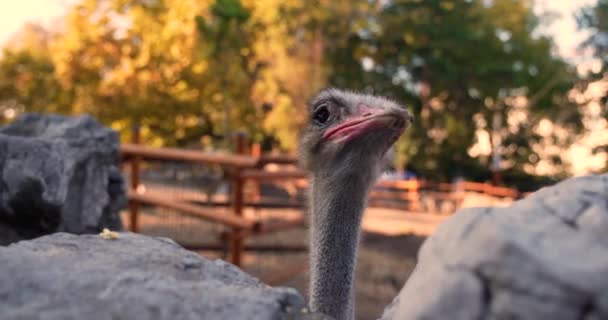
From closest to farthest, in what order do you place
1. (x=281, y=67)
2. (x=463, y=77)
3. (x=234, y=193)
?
(x=234, y=193) → (x=281, y=67) → (x=463, y=77)

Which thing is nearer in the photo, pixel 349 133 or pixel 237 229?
pixel 349 133

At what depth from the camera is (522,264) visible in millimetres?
693

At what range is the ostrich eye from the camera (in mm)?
1989

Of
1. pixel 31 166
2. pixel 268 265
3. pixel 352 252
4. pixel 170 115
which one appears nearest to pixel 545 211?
pixel 352 252

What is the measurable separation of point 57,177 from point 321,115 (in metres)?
0.88

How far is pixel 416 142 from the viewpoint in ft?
50.4

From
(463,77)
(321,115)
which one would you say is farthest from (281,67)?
(321,115)

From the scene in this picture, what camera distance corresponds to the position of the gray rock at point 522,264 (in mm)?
677

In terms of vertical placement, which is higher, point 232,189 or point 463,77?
point 463,77

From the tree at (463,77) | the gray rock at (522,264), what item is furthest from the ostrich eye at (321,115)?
the tree at (463,77)

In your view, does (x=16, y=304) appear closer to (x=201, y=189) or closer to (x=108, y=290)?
(x=108, y=290)

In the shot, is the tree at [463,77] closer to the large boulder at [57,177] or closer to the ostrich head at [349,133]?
the large boulder at [57,177]

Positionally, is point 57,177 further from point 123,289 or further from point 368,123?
point 123,289

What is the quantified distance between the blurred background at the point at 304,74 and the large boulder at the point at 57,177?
5523 millimetres
